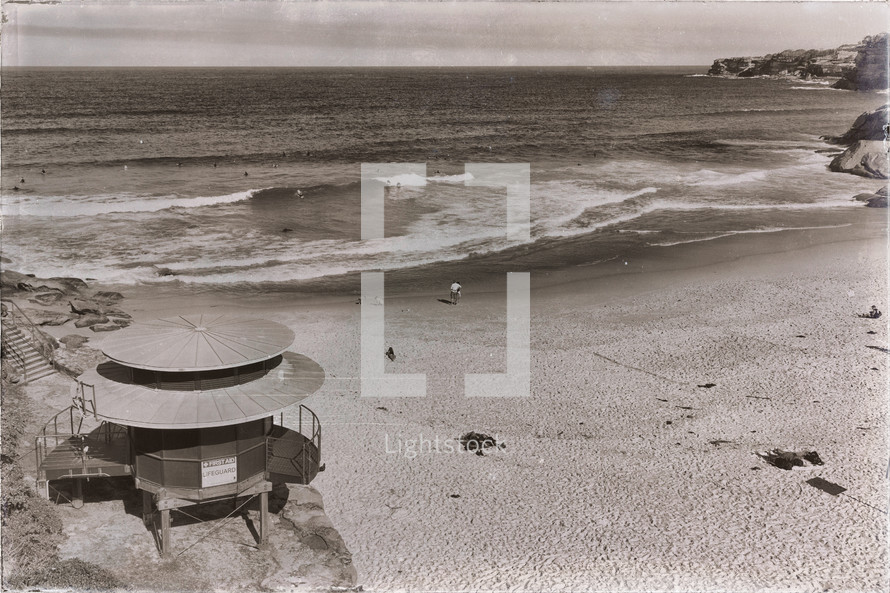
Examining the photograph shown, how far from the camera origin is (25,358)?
1037 inches

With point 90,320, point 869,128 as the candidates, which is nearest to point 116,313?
point 90,320

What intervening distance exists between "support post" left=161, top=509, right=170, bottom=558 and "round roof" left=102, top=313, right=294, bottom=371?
11.7ft

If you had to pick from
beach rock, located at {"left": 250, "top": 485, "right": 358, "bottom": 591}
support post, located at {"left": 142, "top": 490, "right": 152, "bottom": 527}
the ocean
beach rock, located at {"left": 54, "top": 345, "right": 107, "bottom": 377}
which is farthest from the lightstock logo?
beach rock, located at {"left": 54, "top": 345, "right": 107, "bottom": 377}

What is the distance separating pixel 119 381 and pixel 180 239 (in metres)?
33.1

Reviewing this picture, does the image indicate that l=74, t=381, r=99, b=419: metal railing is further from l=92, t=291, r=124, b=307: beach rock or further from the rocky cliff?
the rocky cliff

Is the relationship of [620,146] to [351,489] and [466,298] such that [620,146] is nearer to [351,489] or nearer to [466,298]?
[466,298]

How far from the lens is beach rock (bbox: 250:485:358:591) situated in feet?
55.3

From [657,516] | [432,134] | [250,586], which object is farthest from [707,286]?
[432,134]

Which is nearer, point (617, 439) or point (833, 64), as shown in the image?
point (617, 439)

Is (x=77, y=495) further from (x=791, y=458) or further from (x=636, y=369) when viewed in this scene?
(x=791, y=458)

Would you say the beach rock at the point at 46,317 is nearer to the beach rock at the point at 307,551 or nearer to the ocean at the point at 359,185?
the ocean at the point at 359,185

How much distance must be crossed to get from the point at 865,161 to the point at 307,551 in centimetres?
6974

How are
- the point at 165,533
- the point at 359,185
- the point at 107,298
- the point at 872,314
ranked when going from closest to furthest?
the point at 165,533 < the point at 872,314 < the point at 107,298 < the point at 359,185

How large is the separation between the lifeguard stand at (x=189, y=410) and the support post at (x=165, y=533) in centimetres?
3
